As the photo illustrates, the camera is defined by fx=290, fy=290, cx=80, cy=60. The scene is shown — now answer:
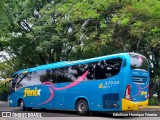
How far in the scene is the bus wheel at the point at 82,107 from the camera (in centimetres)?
1508

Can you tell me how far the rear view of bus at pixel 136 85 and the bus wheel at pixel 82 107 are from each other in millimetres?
2342

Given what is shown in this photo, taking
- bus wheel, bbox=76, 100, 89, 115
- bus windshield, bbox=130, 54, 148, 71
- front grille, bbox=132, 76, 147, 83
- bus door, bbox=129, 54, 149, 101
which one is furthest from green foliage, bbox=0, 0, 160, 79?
bus wheel, bbox=76, 100, 89, 115

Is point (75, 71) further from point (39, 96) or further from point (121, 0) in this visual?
point (121, 0)

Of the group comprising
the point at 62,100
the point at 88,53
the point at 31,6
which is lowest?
the point at 62,100

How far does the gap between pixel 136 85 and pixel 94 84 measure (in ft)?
7.12

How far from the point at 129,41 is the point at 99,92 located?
8376mm

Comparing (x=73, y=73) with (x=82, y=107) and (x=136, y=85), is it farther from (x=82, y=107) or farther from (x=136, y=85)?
(x=136, y=85)

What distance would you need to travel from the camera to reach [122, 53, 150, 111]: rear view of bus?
44.2 ft

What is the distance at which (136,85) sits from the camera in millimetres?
13836

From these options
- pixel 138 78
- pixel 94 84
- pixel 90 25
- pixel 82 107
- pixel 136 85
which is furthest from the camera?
pixel 90 25

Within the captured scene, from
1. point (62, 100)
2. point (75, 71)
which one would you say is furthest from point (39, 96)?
point (75, 71)

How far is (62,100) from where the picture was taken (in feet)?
55.0

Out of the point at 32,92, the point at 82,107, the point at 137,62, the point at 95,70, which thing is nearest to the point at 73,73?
the point at 95,70

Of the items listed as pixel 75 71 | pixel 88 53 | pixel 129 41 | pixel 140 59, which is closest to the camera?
pixel 140 59
